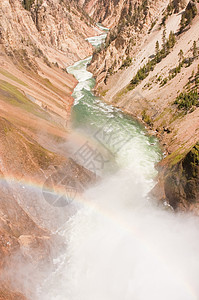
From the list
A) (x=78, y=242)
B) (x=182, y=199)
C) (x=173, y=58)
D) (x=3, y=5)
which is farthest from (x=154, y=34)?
(x=78, y=242)

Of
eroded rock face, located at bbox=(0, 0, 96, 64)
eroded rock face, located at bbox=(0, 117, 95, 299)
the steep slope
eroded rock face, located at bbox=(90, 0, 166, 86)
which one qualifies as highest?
the steep slope

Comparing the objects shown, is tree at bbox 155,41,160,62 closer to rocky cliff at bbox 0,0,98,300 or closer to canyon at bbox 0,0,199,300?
canyon at bbox 0,0,199,300

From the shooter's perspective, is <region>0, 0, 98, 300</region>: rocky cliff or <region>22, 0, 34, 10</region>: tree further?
<region>22, 0, 34, 10</region>: tree

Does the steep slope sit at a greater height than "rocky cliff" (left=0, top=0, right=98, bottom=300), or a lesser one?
greater

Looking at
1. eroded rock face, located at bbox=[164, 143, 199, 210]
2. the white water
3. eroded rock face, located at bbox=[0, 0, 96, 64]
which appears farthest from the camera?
eroded rock face, located at bbox=[0, 0, 96, 64]

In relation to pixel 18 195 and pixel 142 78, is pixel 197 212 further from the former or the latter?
pixel 142 78

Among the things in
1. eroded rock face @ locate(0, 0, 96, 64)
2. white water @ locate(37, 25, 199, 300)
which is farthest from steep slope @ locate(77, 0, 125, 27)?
white water @ locate(37, 25, 199, 300)

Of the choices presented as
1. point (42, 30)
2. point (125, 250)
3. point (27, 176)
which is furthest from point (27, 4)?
point (125, 250)
